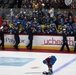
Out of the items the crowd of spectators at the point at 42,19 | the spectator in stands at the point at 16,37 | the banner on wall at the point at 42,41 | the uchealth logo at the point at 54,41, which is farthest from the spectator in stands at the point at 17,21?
the uchealth logo at the point at 54,41

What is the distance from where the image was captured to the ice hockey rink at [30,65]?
441 inches

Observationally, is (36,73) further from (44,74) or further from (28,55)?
(28,55)

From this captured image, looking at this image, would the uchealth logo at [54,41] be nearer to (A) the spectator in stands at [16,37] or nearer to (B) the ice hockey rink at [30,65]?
(A) the spectator in stands at [16,37]

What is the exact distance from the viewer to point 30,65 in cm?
1278

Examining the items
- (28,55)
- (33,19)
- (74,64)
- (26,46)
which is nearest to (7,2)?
(33,19)

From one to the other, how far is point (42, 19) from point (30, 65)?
25.8 feet

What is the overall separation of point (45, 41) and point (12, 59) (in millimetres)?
4110

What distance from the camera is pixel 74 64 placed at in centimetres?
1306

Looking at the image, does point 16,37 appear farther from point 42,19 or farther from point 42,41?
point 42,19

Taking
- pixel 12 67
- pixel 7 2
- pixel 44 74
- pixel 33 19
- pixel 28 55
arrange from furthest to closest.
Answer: pixel 7 2 < pixel 33 19 < pixel 28 55 < pixel 12 67 < pixel 44 74

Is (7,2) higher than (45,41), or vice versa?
(7,2)

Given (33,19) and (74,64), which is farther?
(33,19)

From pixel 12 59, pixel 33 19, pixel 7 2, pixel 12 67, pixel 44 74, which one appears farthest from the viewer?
pixel 7 2

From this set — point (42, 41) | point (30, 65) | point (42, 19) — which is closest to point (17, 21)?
point (42, 19)
